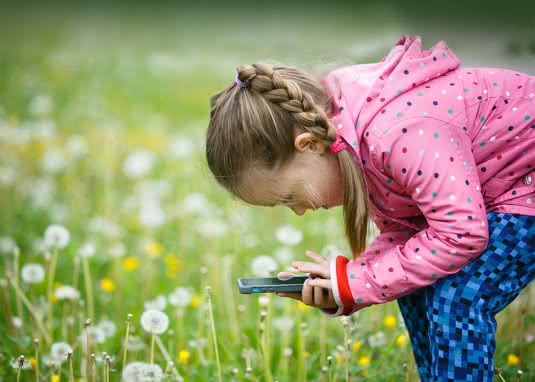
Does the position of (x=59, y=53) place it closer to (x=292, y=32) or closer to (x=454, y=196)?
(x=292, y=32)

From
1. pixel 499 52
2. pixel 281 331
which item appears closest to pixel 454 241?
pixel 281 331

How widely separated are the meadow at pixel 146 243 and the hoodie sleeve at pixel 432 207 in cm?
22

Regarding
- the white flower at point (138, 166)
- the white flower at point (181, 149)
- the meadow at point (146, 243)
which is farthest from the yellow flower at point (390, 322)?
the white flower at point (181, 149)

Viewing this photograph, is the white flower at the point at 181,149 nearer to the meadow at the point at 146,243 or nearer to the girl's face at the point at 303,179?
the meadow at the point at 146,243

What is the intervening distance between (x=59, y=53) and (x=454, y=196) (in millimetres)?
4887

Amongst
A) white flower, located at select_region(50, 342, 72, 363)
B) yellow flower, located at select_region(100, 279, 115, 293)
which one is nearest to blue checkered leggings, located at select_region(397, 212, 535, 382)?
white flower, located at select_region(50, 342, 72, 363)

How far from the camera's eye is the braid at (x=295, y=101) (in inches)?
59.4

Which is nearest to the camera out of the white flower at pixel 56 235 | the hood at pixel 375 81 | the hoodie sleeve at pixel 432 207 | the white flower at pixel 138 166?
the hoodie sleeve at pixel 432 207

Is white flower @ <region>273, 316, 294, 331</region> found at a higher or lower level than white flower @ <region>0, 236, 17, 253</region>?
lower

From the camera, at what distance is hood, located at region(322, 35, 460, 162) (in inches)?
59.9

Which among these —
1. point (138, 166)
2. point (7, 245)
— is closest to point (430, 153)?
point (7, 245)

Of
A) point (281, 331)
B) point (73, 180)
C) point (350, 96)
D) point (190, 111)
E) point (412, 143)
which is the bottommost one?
point (281, 331)

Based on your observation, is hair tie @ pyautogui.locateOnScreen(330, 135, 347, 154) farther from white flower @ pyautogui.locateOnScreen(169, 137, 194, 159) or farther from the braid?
white flower @ pyautogui.locateOnScreen(169, 137, 194, 159)

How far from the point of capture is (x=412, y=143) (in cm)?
143
